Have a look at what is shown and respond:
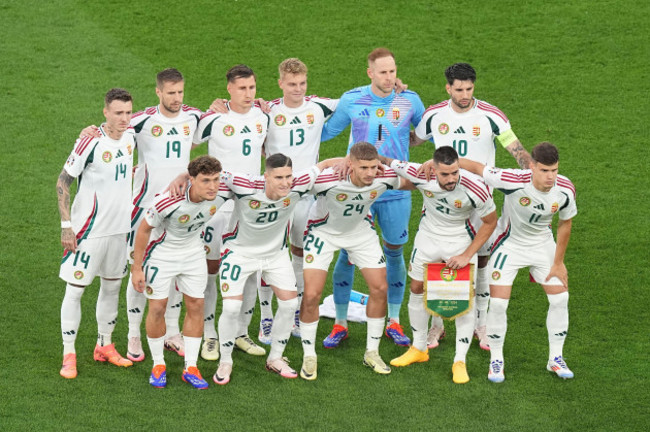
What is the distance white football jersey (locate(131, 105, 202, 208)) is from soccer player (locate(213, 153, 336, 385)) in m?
0.63

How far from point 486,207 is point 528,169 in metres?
0.45

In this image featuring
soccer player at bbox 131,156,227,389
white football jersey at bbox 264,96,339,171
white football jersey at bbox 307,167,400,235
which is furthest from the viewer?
white football jersey at bbox 264,96,339,171

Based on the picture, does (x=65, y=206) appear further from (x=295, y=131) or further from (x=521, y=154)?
(x=521, y=154)

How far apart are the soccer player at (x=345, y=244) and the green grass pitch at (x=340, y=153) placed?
0.27 m

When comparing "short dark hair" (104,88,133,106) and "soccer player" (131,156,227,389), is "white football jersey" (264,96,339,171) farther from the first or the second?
"short dark hair" (104,88,133,106)

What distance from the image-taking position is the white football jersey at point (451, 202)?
927cm

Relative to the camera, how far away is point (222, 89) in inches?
580

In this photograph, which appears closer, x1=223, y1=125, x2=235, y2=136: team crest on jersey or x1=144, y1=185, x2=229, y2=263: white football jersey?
x1=144, y1=185, x2=229, y2=263: white football jersey

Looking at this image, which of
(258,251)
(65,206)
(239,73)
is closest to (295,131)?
(239,73)

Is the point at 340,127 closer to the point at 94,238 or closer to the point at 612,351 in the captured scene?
the point at 94,238

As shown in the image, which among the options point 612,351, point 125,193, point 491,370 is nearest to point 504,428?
point 491,370

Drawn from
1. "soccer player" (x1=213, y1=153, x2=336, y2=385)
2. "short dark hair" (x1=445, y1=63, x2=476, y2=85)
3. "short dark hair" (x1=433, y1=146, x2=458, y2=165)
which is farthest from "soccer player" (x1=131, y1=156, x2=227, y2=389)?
"short dark hair" (x1=445, y1=63, x2=476, y2=85)

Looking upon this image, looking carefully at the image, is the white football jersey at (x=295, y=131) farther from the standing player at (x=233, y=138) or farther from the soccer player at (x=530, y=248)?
the soccer player at (x=530, y=248)

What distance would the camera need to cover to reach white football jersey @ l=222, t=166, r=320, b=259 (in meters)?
9.22
